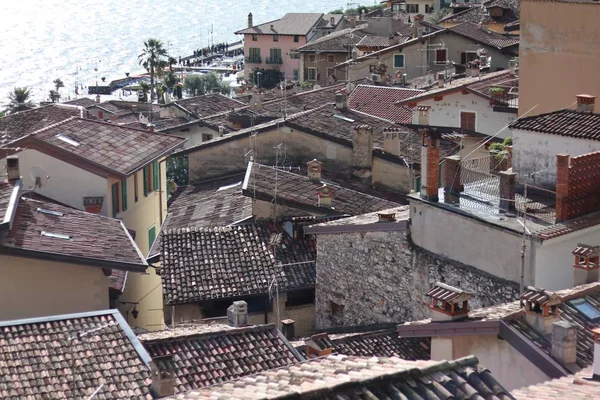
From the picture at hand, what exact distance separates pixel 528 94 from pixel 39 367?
16.6 m

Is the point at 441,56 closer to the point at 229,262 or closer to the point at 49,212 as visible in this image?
the point at 229,262

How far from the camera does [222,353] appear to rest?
1628 cm

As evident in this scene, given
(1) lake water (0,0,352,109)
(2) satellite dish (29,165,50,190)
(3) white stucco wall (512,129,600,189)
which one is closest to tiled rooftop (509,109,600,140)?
(3) white stucco wall (512,129,600,189)

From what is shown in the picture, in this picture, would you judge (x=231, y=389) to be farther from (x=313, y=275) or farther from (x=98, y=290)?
(x=313, y=275)

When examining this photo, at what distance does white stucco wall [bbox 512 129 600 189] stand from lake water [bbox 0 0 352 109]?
7607 cm

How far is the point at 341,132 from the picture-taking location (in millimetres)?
32125

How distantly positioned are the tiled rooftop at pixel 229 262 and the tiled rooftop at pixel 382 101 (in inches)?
532

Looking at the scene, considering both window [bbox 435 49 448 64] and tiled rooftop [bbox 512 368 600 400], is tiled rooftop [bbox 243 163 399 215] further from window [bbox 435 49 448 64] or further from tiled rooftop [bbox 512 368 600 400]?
window [bbox 435 49 448 64]

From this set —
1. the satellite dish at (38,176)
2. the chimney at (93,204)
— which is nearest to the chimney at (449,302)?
the chimney at (93,204)

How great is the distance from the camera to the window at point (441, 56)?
52656mm

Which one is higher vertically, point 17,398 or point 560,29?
point 560,29

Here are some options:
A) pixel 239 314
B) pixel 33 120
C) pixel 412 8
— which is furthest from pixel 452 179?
pixel 412 8

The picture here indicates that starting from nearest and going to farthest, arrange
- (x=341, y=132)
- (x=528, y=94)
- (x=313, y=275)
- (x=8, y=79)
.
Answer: (x=313, y=275) < (x=528, y=94) < (x=341, y=132) < (x=8, y=79)

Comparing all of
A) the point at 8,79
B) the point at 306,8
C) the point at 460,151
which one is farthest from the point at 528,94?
the point at 306,8
